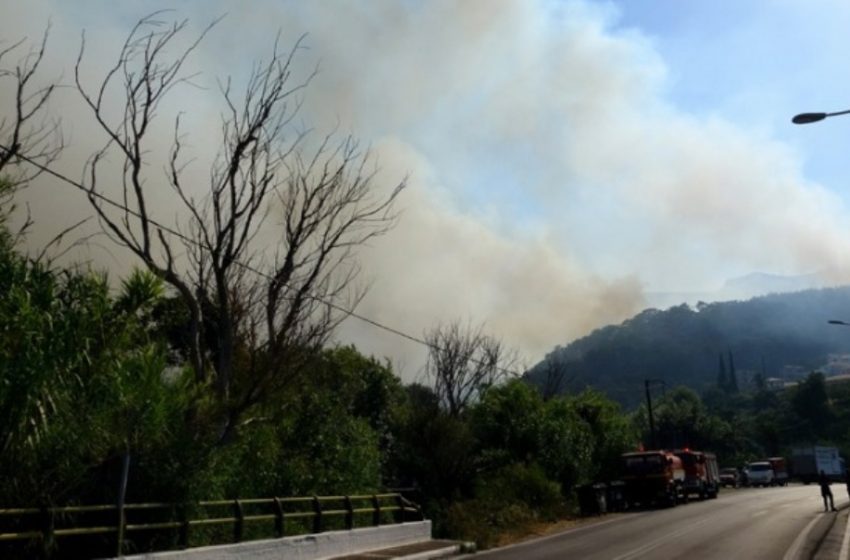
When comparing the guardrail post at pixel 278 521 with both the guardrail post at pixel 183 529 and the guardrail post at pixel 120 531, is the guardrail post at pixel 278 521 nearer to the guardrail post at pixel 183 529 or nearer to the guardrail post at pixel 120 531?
the guardrail post at pixel 183 529

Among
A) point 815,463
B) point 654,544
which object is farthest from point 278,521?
point 815,463

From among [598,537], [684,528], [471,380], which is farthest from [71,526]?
[471,380]

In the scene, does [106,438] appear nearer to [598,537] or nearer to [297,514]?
[297,514]

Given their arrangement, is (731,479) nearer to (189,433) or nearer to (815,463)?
(815,463)

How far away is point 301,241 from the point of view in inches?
941

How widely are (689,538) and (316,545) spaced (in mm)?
10760

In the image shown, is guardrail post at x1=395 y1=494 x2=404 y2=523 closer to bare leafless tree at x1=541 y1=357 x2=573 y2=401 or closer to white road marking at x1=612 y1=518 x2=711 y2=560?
white road marking at x1=612 y1=518 x2=711 y2=560

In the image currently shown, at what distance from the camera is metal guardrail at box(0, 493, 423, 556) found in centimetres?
1277

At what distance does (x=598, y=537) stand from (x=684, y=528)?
3.33 m

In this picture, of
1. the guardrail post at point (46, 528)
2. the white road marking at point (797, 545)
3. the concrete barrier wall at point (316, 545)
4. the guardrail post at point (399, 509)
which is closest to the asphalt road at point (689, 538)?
the white road marking at point (797, 545)

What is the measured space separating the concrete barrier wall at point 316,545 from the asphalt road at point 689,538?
220cm

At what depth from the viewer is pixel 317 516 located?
1984cm

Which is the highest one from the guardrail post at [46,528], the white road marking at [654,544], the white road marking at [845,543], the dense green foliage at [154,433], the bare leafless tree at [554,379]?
the bare leafless tree at [554,379]

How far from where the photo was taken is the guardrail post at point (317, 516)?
19859 millimetres
